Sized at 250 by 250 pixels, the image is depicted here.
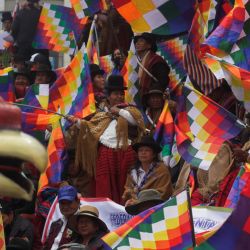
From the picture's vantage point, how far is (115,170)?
38.3 ft

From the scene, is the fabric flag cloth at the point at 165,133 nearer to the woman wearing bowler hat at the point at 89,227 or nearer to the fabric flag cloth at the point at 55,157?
the fabric flag cloth at the point at 55,157

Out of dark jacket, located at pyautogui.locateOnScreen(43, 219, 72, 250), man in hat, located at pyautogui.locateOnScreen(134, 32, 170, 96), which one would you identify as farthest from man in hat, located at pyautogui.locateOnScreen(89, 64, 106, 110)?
dark jacket, located at pyautogui.locateOnScreen(43, 219, 72, 250)

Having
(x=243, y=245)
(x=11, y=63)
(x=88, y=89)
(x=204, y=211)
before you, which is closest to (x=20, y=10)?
(x=11, y=63)

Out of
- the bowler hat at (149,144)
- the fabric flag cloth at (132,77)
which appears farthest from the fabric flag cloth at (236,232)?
the fabric flag cloth at (132,77)

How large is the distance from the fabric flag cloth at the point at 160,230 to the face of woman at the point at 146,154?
268 centimetres

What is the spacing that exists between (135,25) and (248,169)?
3.68 metres

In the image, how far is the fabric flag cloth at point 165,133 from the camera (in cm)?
1182

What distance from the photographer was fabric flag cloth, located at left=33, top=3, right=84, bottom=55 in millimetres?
15953

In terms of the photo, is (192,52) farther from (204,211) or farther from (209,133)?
(204,211)

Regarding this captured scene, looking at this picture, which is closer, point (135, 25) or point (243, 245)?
point (243, 245)

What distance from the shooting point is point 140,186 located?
36.0 ft

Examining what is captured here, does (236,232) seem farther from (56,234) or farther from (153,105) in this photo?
(153,105)

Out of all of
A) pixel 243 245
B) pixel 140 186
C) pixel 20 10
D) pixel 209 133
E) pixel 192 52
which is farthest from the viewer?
pixel 20 10

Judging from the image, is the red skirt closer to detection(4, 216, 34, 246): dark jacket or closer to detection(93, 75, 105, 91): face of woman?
detection(4, 216, 34, 246): dark jacket
